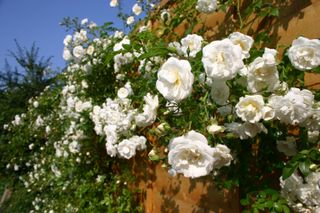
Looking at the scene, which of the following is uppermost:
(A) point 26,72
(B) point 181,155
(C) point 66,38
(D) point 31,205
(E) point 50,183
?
(A) point 26,72

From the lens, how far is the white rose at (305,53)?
1015 millimetres

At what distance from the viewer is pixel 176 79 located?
104 centimetres

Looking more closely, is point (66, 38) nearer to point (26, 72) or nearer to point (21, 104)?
point (21, 104)

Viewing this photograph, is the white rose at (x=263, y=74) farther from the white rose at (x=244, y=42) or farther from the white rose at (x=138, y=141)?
the white rose at (x=138, y=141)

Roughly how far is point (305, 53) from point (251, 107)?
22 cm

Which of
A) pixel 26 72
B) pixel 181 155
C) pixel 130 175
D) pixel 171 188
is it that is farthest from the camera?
pixel 26 72

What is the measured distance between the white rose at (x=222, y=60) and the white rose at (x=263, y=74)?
0.08 metres

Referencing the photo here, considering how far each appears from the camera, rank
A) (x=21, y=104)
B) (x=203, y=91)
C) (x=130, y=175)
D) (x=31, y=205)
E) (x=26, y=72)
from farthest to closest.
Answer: (x=26, y=72), (x=21, y=104), (x=31, y=205), (x=130, y=175), (x=203, y=91)

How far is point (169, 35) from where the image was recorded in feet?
7.36

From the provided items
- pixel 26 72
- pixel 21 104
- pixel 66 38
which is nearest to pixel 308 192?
pixel 66 38

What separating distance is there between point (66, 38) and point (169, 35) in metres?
1.15

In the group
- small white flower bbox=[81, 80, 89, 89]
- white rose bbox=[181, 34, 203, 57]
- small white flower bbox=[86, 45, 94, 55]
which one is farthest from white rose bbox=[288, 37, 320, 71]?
small white flower bbox=[81, 80, 89, 89]

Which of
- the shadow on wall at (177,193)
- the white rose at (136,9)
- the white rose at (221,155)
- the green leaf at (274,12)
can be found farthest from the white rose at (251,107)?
the white rose at (136,9)

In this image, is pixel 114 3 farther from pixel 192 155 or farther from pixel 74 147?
pixel 192 155
